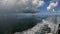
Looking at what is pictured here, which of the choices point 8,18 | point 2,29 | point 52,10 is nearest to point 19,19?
point 8,18

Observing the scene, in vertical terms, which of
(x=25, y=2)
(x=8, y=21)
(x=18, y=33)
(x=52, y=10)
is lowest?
(x=18, y=33)

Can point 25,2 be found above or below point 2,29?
above

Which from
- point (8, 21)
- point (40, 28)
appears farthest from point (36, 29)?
point (8, 21)

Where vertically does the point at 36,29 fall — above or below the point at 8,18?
below

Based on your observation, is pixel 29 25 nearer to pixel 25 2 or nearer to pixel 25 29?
pixel 25 29

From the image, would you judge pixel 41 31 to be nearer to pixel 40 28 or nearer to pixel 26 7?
pixel 40 28

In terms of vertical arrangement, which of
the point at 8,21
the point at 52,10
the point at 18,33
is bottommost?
the point at 18,33

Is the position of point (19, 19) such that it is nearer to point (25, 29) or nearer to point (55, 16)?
point (25, 29)

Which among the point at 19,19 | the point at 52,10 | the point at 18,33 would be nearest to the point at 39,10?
the point at 52,10
